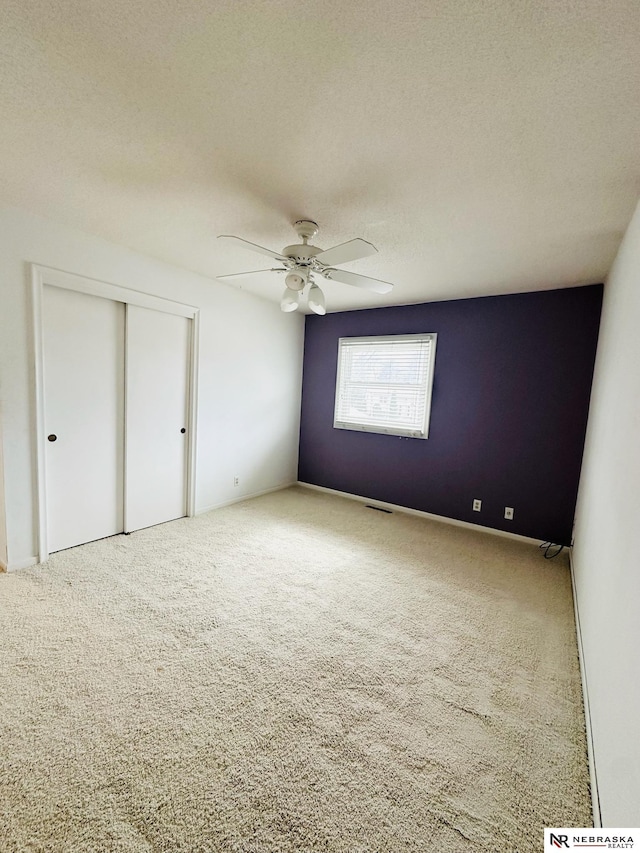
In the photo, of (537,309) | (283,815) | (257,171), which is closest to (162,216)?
(257,171)

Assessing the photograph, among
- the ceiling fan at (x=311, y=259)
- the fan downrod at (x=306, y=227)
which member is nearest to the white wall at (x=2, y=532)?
the ceiling fan at (x=311, y=259)

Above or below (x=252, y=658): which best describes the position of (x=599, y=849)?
above

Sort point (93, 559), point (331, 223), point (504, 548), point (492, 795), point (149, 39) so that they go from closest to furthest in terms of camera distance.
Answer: point (149, 39) → point (492, 795) → point (331, 223) → point (93, 559) → point (504, 548)

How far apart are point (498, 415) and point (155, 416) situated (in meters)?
3.42

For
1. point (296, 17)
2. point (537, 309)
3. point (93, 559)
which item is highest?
point (296, 17)

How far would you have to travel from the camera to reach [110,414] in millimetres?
3109

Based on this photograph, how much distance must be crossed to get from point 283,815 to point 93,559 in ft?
7.66

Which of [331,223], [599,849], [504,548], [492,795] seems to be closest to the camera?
[599,849]

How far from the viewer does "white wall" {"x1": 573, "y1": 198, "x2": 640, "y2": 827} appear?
1.09 m

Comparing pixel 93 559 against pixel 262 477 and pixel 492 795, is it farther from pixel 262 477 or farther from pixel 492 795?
pixel 492 795

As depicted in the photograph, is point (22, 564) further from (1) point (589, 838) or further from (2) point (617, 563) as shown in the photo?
(2) point (617, 563)

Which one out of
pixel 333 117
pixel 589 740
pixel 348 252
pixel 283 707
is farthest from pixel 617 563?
pixel 333 117

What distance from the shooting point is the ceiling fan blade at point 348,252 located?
6.23 ft

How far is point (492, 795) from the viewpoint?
4.19ft
